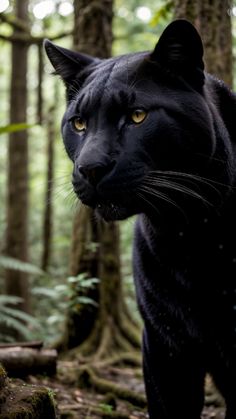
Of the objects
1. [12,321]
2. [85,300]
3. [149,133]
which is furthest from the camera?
[12,321]

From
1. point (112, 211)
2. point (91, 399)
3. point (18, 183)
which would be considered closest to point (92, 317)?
point (91, 399)

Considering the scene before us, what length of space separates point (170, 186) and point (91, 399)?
8.28 ft

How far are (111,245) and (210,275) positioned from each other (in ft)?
10.9

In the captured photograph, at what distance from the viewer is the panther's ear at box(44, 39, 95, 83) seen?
3162 mm

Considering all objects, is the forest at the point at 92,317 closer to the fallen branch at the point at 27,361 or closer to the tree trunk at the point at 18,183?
the fallen branch at the point at 27,361

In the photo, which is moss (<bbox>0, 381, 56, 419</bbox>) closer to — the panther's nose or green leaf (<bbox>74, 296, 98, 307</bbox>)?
the panther's nose

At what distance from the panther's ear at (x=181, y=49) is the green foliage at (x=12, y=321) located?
4.78 meters

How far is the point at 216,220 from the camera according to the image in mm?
2797

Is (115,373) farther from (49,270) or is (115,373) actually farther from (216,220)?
(49,270)

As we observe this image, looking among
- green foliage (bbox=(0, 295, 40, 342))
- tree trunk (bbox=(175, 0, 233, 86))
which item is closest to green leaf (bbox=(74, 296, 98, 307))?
green foliage (bbox=(0, 295, 40, 342))

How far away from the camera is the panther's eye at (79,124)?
279 centimetres

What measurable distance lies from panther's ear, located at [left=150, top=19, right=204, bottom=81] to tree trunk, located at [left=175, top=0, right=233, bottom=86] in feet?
6.27

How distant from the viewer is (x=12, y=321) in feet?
22.9

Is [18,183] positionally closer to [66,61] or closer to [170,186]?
[66,61]
